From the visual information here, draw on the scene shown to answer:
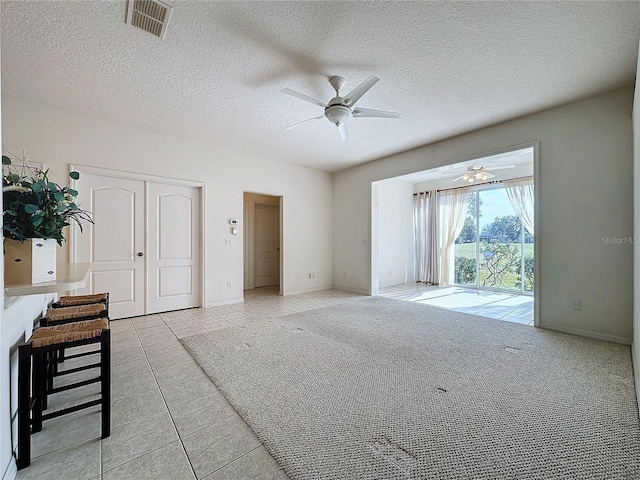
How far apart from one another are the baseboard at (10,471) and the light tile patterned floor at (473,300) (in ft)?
15.9

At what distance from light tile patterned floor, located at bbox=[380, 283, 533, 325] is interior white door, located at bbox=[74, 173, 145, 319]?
453 centimetres

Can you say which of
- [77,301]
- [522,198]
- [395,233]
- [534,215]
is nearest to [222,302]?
[77,301]

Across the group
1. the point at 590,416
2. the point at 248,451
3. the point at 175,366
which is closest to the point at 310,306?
the point at 175,366

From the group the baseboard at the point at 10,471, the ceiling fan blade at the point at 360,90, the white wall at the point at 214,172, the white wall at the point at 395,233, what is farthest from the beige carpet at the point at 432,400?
the white wall at the point at 395,233

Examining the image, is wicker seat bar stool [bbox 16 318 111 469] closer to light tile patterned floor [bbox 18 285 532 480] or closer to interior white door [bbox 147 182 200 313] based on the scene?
light tile patterned floor [bbox 18 285 532 480]

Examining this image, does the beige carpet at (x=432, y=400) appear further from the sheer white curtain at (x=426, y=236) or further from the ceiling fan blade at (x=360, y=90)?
the sheer white curtain at (x=426, y=236)

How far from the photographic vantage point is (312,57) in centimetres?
245

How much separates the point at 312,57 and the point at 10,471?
330cm

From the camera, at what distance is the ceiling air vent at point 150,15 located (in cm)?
193

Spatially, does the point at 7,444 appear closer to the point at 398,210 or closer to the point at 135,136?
the point at 135,136

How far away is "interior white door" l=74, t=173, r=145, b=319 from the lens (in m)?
3.76

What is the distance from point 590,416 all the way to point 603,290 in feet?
6.90

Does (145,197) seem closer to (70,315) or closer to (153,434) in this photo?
(70,315)

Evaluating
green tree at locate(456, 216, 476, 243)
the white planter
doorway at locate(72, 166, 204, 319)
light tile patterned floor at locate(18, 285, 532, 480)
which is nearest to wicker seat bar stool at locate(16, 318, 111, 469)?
light tile patterned floor at locate(18, 285, 532, 480)
